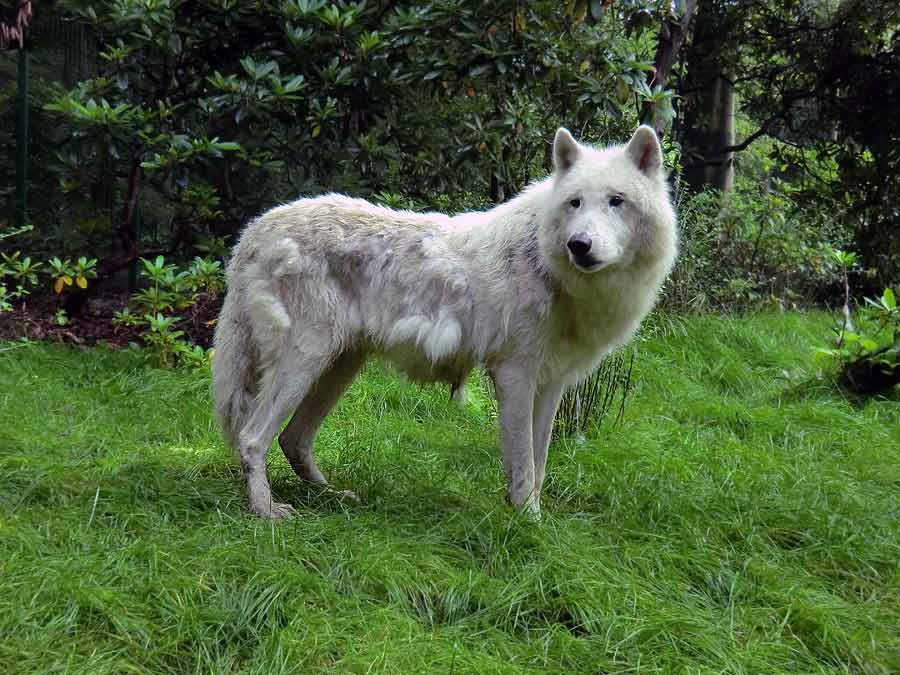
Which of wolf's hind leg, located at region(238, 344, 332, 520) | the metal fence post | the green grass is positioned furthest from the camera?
the metal fence post

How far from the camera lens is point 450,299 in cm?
390

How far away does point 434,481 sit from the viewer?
4.28 metres

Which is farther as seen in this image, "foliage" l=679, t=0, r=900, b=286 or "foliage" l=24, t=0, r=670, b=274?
"foliage" l=679, t=0, r=900, b=286

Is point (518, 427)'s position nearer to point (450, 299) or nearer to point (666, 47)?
point (450, 299)

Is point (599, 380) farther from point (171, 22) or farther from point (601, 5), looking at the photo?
point (171, 22)

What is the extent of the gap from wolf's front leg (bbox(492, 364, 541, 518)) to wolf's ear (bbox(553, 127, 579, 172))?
929 millimetres

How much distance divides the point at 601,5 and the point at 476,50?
3.78 ft

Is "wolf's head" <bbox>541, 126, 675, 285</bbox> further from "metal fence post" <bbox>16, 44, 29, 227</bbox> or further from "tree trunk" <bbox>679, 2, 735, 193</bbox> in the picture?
"tree trunk" <bbox>679, 2, 735, 193</bbox>

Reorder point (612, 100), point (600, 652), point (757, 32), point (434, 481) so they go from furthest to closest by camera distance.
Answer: point (757, 32) < point (612, 100) < point (434, 481) < point (600, 652)

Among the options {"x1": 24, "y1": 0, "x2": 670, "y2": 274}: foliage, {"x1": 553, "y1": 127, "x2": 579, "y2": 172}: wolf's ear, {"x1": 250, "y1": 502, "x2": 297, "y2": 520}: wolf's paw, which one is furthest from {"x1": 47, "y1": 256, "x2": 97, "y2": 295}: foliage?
{"x1": 553, "y1": 127, "x2": 579, "y2": 172}: wolf's ear

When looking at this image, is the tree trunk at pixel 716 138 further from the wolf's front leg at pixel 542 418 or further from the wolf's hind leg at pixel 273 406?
the wolf's hind leg at pixel 273 406

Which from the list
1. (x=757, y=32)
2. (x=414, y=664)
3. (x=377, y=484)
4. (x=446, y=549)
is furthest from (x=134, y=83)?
(x=757, y=32)

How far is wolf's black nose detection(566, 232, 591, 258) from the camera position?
131 inches

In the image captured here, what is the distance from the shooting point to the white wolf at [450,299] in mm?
3627
